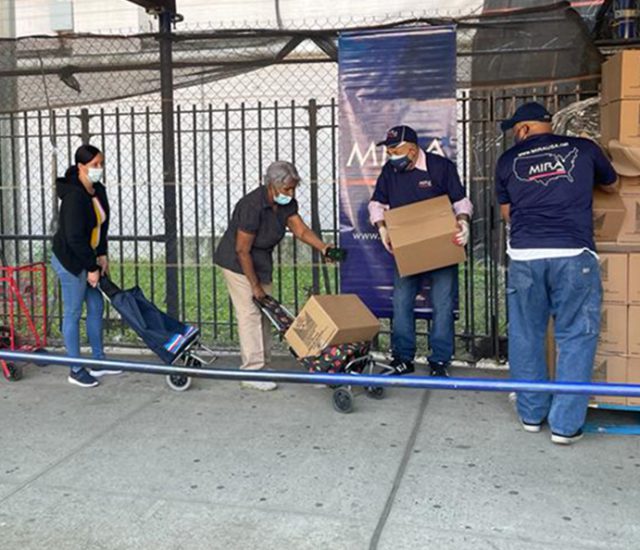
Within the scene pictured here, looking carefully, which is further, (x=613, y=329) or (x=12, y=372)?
(x=12, y=372)

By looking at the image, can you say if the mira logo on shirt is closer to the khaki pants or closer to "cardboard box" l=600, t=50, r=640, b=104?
"cardboard box" l=600, t=50, r=640, b=104

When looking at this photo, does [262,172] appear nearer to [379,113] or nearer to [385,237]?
[379,113]

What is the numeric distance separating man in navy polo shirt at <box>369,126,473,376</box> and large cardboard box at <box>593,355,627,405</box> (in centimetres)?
116

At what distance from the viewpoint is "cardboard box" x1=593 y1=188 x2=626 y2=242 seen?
447 centimetres

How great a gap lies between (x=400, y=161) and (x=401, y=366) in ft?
4.68

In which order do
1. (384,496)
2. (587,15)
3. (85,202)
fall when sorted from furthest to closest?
(587,15) → (85,202) → (384,496)

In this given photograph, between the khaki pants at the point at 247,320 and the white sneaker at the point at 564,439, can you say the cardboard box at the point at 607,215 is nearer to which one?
the white sneaker at the point at 564,439

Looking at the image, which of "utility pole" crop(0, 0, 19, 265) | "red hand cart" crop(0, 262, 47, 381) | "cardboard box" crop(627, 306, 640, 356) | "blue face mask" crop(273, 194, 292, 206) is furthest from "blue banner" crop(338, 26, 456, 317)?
"utility pole" crop(0, 0, 19, 265)

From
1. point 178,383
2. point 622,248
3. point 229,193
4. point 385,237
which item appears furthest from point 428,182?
point 178,383

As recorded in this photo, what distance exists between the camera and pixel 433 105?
18.6 feet

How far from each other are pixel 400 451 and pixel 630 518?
49.9 inches

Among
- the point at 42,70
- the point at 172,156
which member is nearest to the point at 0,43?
the point at 42,70

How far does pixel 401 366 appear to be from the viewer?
5.54 m

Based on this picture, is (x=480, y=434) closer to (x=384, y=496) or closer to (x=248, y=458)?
(x=384, y=496)
